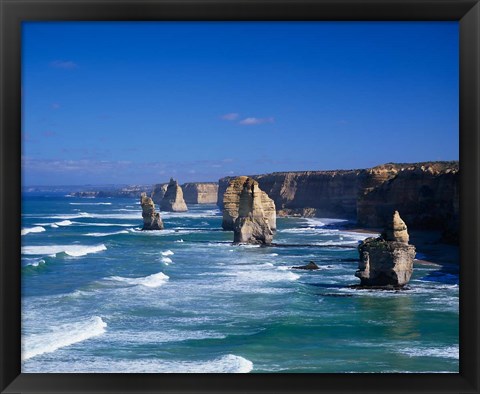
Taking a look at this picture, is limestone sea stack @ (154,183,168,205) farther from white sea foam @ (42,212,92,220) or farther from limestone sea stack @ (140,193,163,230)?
limestone sea stack @ (140,193,163,230)

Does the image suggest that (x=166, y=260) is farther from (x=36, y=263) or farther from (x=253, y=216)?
(x=253, y=216)

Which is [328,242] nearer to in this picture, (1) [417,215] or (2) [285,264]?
(1) [417,215]

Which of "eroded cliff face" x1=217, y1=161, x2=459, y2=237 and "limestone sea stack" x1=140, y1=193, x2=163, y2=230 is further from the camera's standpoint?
"limestone sea stack" x1=140, y1=193, x2=163, y2=230

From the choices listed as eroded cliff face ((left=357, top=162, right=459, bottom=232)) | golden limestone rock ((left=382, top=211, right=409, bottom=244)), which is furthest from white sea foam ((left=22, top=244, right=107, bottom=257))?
golden limestone rock ((left=382, top=211, right=409, bottom=244))

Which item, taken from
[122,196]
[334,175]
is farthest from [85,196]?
[334,175]
